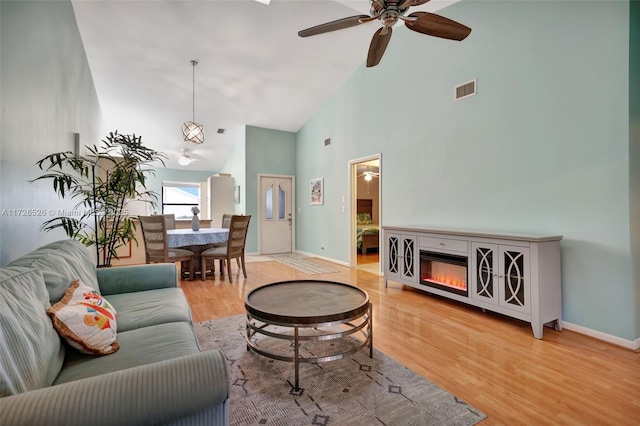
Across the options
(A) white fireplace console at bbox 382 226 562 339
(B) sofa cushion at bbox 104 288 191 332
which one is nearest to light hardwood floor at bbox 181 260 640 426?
(A) white fireplace console at bbox 382 226 562 339

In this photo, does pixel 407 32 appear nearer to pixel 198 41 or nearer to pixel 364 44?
pixel 364 44

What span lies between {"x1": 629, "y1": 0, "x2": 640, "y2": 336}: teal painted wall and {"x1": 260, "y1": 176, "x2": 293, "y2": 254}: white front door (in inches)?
238

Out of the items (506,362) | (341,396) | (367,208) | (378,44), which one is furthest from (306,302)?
(367,208)

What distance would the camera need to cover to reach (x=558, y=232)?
278cm

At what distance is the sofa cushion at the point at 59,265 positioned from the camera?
55.7 inches

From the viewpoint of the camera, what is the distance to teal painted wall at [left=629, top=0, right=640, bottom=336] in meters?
2.40

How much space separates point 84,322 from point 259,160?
6089mm

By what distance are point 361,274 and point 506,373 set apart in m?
3.07

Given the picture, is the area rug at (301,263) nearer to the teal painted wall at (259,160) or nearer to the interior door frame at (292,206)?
the interior door frame at (292,206)

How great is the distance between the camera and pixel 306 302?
2.10m

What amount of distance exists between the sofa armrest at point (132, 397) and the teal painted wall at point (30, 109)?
4.35 feet

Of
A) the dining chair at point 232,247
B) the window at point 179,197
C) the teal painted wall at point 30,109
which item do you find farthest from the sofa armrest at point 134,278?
the window at point 179,197

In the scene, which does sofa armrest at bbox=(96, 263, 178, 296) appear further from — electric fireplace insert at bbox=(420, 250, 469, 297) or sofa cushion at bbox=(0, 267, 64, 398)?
electric fireplace insert at bbox=(420, 250, 469, 297)

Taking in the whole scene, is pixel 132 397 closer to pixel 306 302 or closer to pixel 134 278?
pixel 306 302
